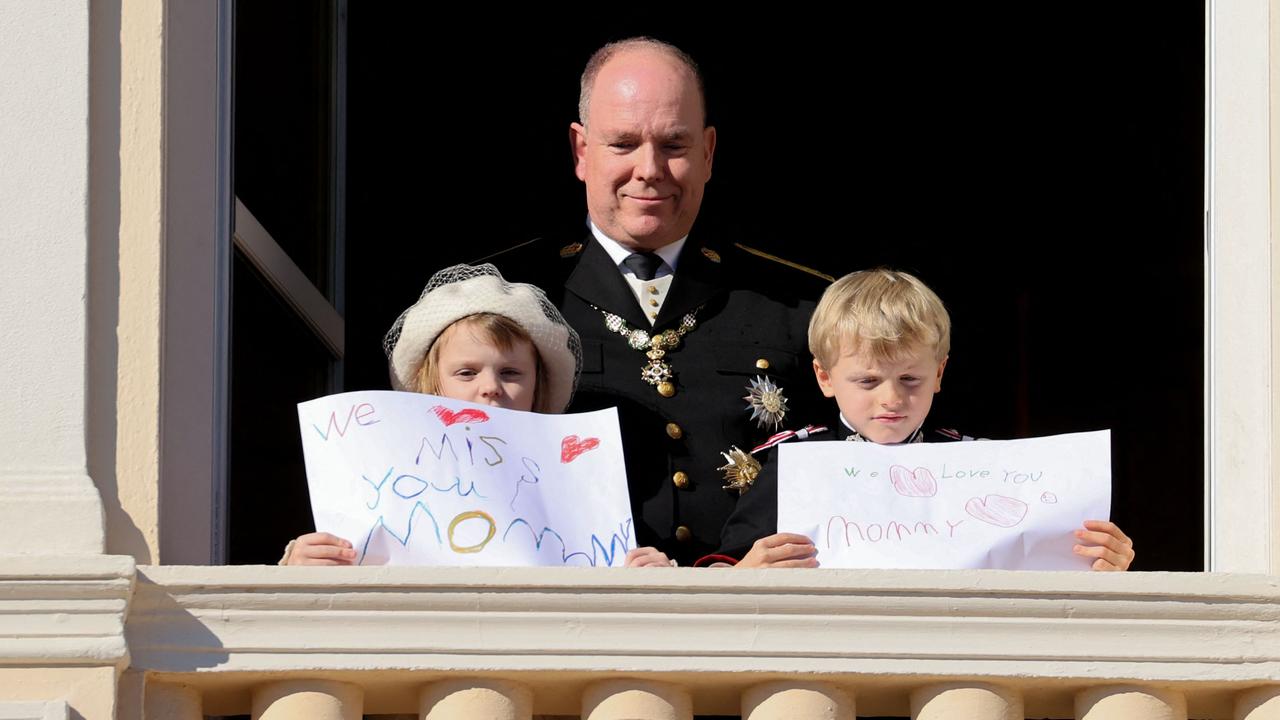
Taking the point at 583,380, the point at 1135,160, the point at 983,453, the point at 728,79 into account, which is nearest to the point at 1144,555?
the point at 1135,160

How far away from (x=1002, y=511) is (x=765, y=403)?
2.69ft

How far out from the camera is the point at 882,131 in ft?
27.2

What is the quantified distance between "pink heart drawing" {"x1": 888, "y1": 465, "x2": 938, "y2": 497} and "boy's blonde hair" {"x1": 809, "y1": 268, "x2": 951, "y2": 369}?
14.0 inches

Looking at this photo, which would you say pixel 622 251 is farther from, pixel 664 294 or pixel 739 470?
pixel 739 470

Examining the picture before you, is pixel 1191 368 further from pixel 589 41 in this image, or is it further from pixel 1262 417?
pixel 1262 417

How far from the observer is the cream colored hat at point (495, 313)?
A: 4609 millimetres

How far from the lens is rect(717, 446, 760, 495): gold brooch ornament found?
15.9ft

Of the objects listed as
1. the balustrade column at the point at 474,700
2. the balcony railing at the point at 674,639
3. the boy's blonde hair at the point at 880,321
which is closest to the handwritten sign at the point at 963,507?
the balcony railing at the point at 674,639

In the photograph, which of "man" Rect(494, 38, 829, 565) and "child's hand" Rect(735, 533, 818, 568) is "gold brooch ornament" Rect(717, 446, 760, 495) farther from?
"child's hand" Rect(735, 533, 818, 568)

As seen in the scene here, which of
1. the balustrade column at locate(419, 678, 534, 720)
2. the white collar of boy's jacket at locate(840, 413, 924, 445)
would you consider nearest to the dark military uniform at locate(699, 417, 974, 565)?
the white collar of boy's jacket at locate(840, 413, 924, 445)

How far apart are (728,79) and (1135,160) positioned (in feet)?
3.91

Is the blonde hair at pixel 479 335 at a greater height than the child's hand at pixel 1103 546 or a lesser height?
greater

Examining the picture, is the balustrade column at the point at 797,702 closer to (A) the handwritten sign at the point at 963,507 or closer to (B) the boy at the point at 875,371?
(A) the handwritten sign at the point at 963,507

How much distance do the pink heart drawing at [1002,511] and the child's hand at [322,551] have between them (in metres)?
0.94
